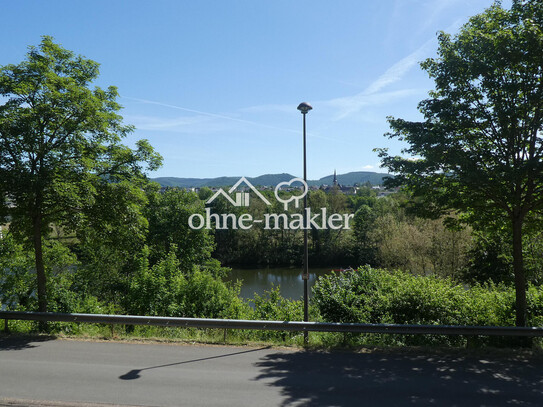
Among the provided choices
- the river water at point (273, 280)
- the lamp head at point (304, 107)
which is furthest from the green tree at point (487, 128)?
the river water at point (273, 280)

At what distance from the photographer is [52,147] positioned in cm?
995

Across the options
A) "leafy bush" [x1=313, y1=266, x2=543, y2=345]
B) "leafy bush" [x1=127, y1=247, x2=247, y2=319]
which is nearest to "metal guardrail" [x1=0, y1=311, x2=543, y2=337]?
"leafy bush" [x1=313, y1=266, x2=543, y2=345]

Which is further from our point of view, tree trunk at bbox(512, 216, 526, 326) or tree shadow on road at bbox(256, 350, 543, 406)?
tree trunk at bbox(512, 216, 526, 326)

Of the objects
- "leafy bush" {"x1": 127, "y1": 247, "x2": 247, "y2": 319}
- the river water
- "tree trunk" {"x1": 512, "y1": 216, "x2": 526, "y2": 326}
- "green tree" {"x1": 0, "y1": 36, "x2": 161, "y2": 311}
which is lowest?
the river water

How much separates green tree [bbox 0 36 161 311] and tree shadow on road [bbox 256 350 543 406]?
6.36m

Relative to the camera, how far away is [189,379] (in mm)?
6750

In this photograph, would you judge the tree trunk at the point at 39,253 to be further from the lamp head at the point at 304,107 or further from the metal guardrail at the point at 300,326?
the lamp head at the point at 304,107

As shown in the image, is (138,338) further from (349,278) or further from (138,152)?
(349,278)

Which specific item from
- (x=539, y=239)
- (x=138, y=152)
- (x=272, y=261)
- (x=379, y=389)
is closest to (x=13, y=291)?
(x=138, y=152)

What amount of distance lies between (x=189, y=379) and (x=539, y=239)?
1853 cm

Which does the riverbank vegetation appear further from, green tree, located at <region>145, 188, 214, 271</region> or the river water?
the river water

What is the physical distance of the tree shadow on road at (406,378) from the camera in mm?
5929

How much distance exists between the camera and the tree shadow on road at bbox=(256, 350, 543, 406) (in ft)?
19.5

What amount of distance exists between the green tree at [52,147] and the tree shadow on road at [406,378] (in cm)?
636
